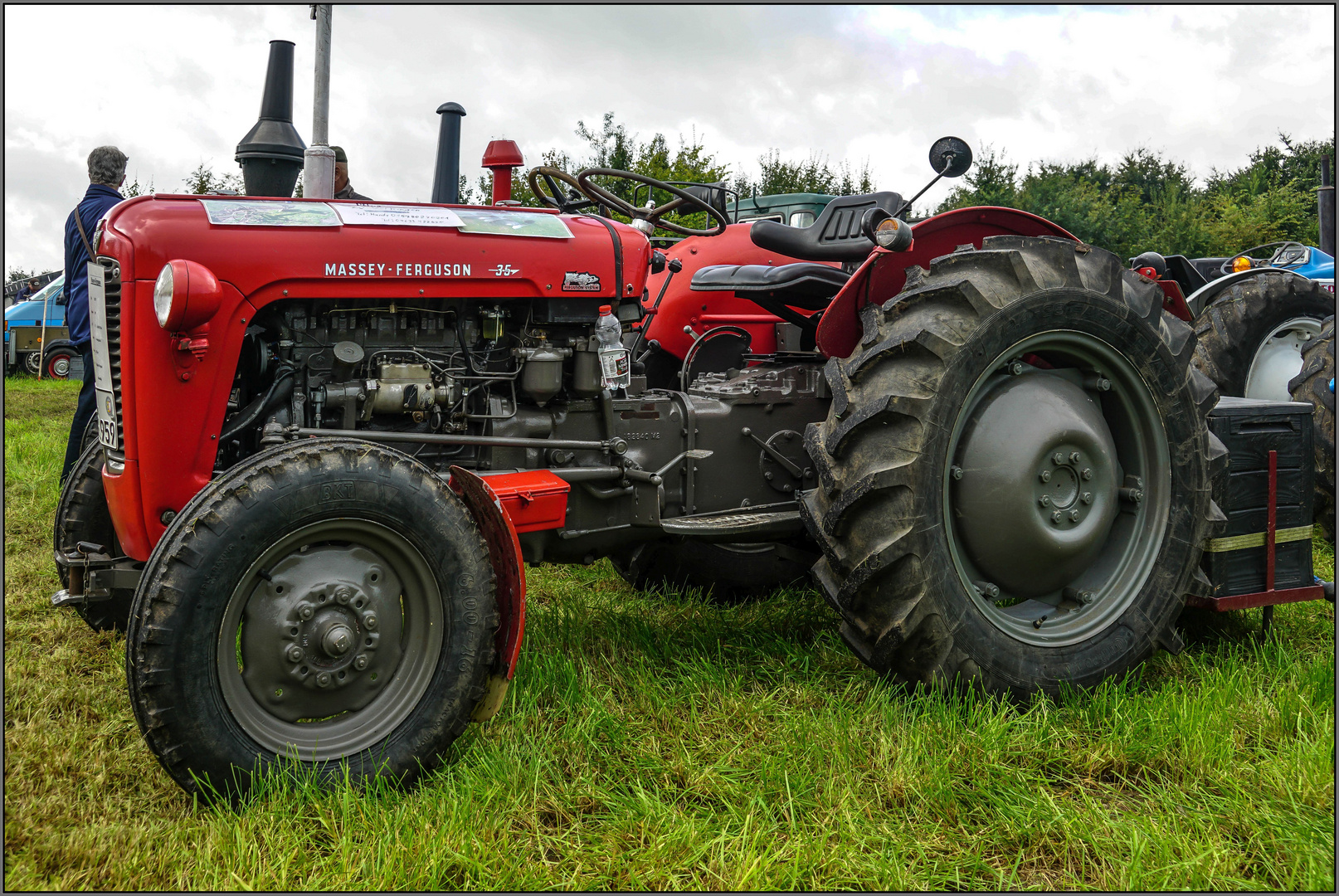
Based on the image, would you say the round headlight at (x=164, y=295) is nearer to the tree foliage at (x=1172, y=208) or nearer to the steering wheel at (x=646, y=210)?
the steering wheel at (x=646, y=210)

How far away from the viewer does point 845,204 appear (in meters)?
4.21

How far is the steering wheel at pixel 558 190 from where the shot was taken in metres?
3.25

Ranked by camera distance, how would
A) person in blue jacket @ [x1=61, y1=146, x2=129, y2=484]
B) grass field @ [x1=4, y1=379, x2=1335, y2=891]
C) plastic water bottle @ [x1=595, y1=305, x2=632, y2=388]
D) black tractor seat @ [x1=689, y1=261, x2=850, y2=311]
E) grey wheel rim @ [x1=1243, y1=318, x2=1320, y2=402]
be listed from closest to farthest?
grass field @ [x1=4, y1=379, x2=1335, y2=891] < plastic water bottle @ [x1=595, y1=305, x2=632, y2=388] < black tractor seat @ [x1=689, y1=261, x2=850, y2=311] < person in blue jacket @ [x1=61, y1=146, x2=129, y2=484] < grey wheel rim @ [x1=1243, y1=318, x2=1320, y2=402]

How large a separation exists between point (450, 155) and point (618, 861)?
271 cm

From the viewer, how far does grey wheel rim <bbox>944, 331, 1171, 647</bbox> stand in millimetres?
2938

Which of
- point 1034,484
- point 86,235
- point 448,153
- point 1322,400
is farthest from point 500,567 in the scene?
point 1322,400

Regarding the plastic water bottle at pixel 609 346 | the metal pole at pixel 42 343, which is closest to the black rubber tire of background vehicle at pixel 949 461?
the plastic water bottle at pixel 609 346

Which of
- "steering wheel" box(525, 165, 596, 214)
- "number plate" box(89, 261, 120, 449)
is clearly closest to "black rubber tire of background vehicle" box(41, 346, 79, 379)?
"steering wheel" box(525, 165, 596, 214)

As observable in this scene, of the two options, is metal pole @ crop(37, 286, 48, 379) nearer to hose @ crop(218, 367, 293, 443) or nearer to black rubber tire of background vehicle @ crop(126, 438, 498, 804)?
hose @ crop(218, 367, 293, 443)

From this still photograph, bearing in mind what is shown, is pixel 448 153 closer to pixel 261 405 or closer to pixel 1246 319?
pixel 261 405

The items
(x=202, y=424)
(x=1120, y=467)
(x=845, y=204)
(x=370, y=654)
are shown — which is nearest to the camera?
(x=370, y=654)

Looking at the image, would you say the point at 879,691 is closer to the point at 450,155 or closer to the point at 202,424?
the point at 202,424

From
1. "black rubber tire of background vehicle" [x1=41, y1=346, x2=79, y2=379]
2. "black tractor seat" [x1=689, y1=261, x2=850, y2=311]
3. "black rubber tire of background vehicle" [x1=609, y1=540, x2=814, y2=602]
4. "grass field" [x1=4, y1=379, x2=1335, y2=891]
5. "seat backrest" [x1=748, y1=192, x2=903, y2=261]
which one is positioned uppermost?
"seat backrest" [x1=748, y1=192, x2=903, y2=261]

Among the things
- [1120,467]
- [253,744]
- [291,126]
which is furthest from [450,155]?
[1120,467]
